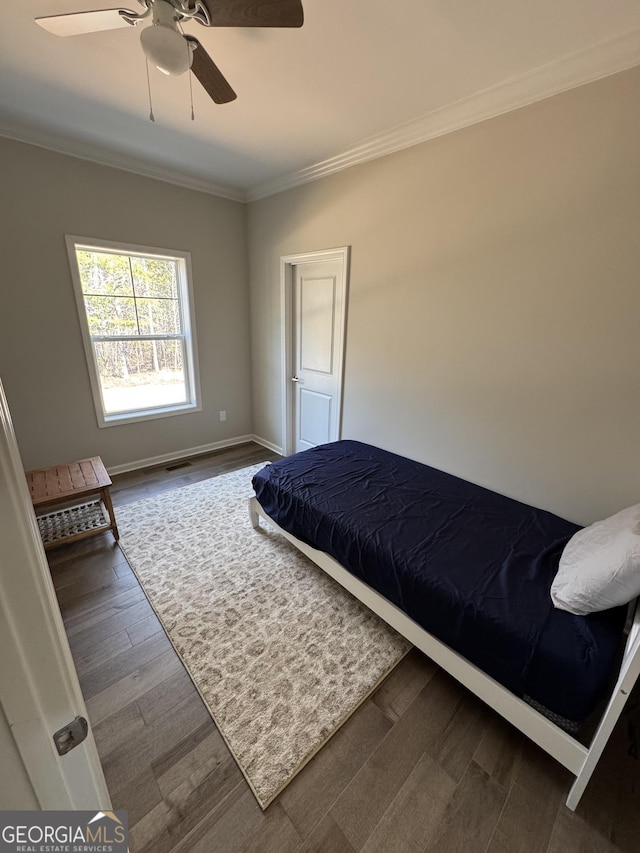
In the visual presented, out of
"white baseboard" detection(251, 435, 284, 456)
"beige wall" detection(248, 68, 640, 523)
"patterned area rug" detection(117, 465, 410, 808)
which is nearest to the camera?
"patterned area rug" detection(117, 465, 410, 808)

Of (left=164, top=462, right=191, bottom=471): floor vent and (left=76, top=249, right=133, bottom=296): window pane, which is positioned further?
(left=164, top=462, right=191, bottom=471): floor vent

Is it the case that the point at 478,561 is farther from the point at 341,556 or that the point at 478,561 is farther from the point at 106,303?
the point at 106,303

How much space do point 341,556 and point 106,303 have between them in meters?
3.01

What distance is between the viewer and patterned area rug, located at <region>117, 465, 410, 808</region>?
1.35m

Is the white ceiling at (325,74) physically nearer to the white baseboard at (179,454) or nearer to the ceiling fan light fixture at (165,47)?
the ceiling fan light fixture at (165,47)

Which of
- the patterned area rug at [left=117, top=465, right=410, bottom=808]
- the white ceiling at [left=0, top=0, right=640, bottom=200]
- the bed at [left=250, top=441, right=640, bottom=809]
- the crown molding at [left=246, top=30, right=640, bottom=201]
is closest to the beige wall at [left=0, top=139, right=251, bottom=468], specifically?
the white ceiling at [left=0, top=0, right=640, bottom=200]

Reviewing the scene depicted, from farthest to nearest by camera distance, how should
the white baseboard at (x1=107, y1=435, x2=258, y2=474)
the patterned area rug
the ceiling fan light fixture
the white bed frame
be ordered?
the white baseboard at (x1=107, y1=435, x2=258, y2=474)
the patterned area rug
the ceiling fan light fixture
the white bed frame

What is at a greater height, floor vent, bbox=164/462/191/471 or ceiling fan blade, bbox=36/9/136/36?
ceiling fan blade, bbox=36/9/136/36

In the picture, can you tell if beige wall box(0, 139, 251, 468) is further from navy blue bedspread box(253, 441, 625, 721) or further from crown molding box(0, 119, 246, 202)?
navy blue bedspread box(253, 441, 625, 721)

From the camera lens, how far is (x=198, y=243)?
3.43 meters

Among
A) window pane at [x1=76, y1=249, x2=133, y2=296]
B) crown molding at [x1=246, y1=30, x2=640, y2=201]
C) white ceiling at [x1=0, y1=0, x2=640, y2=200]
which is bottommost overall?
window pane at [x1=76, y1=249, x2=133, y2=296]

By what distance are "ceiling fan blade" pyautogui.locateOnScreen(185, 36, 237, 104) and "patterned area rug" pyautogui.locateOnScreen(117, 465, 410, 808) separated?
2570mm

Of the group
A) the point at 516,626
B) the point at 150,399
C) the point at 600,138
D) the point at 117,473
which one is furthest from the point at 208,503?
the point at 600,138

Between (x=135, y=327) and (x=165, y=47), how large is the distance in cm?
249
